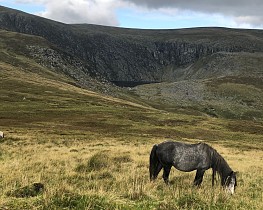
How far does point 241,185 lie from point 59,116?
213 ft

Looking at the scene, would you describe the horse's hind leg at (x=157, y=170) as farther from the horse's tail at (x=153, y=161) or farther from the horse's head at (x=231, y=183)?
the horse's head at (x=231, y=183)

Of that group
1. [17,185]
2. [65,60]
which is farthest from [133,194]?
[65,60]

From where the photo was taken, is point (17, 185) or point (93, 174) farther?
point (93, 174)

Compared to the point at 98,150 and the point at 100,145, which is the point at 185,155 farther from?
the point at 100,145

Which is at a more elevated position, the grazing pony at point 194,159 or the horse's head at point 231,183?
the grazing pony at point 194,159

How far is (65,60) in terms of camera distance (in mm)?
197625

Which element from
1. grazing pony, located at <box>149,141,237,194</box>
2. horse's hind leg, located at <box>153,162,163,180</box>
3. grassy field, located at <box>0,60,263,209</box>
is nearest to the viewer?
grassy field, located at <box>0,60,263,209</box>

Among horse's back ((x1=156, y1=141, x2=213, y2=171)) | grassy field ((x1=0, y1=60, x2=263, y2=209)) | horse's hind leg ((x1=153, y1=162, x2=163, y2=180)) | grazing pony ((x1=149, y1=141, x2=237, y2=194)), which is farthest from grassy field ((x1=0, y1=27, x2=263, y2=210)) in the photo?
horse's back ((x1=156, y1=141, x2=213, y2=171))

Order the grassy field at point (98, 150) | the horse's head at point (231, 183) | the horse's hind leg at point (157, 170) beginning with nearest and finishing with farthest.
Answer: the grassy field at point (98, 150), the horse's head at point (231, 183), the horse's hind leg at point (157, 170)

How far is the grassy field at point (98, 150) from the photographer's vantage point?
33.5 ft

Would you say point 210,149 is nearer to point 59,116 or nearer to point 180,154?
point 180,154

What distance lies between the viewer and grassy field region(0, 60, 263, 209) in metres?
10.2

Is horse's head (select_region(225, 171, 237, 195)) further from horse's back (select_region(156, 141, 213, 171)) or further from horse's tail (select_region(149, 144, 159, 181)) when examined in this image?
horse's tail (select_region(149, 144, 159, 181))

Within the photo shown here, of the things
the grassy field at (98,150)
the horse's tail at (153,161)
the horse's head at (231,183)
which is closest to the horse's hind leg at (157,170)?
the horse's tail at (153,161)
